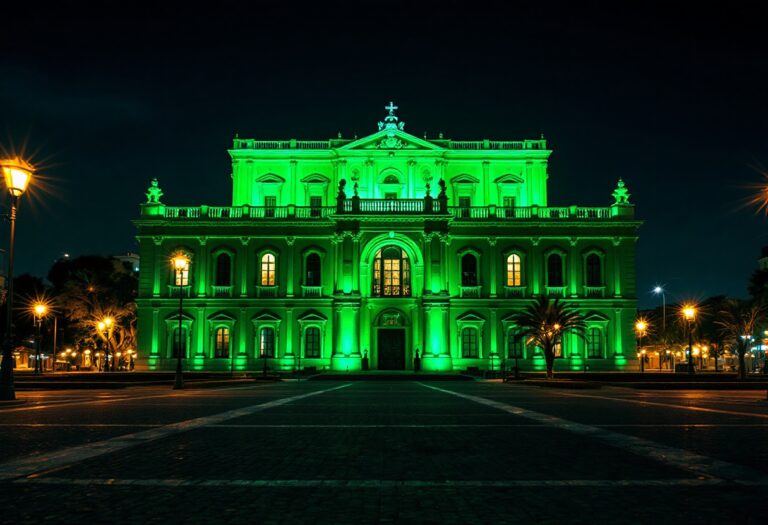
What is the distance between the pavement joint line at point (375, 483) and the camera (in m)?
6.46

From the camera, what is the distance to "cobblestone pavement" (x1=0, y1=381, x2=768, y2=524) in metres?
5.44

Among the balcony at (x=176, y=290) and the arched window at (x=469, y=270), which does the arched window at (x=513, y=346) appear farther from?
the balcony at (x=176, y=290)

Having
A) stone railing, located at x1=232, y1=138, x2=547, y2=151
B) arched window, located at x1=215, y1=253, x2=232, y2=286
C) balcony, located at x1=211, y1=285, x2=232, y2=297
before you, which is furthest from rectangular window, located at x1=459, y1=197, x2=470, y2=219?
balcony, located at x1=211, y1=285, x2=232, y2=297

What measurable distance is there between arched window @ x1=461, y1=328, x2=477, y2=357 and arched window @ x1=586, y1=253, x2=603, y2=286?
9.06 m

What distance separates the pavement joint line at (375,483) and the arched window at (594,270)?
1877 inches

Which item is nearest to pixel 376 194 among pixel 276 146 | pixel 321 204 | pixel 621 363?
pixel 321 204

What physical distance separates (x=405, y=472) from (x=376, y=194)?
155 feet

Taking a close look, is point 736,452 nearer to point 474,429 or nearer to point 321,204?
point 474,429

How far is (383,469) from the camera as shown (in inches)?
293

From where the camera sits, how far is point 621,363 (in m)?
51.3

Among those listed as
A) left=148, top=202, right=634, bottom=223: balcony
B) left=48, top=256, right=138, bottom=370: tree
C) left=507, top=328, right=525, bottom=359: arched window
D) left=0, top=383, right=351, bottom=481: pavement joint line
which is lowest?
left=0, top=383, right=351, bottom=481: pavement joint line

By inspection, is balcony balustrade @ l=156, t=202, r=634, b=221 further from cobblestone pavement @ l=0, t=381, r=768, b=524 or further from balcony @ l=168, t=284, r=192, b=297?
cobblestone pavement @ l=0, t=381, r=768, b=524

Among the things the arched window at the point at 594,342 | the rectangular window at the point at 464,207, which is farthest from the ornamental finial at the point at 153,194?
the arched window at the point at 594,342

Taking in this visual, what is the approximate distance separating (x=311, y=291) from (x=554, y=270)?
17.2m
